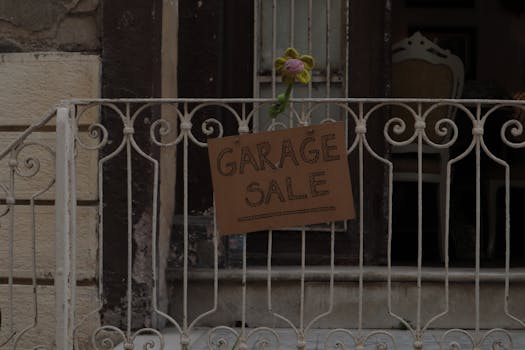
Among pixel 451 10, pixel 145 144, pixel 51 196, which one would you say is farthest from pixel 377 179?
pixel 451 10

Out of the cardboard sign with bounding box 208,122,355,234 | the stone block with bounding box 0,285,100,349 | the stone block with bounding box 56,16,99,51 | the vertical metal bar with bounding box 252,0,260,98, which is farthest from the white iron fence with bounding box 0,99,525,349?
the cardboard sign with bounding box 208,122,355,234

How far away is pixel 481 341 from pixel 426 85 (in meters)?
2.64

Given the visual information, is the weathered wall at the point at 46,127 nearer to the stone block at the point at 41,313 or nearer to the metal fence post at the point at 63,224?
the stone block at the point at 41,313

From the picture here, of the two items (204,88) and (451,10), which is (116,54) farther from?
(451,10)

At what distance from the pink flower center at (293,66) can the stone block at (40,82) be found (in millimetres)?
1523

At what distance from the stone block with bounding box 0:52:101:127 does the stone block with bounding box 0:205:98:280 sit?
0.52 meters

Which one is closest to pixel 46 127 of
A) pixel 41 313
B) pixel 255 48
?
pixel 41 313

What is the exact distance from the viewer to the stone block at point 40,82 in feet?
15.5

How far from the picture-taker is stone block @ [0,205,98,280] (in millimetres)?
4652

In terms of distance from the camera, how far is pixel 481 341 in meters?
3.71

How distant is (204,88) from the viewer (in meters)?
5.05

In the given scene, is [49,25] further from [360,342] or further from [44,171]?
[360,342]

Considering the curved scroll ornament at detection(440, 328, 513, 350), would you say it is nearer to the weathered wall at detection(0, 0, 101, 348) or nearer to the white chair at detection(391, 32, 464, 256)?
the white chair at detection(391, 32, 464, 256)

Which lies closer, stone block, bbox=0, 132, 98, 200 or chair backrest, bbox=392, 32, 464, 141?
stone block, bbox=0, 132, 98, 200
